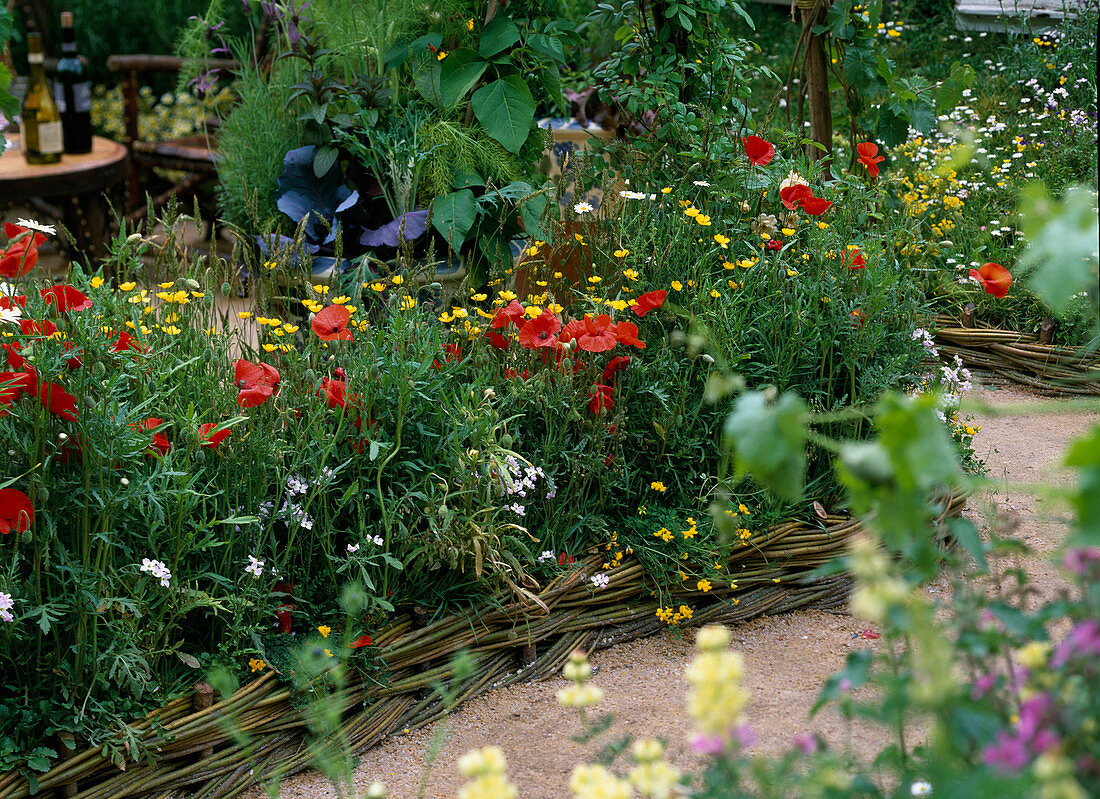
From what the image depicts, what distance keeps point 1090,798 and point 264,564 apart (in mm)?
1221

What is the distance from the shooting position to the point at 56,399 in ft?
4.32

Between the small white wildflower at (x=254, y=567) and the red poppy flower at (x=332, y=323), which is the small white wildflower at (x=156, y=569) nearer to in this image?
the small white wildflower at (x=254, y=567)

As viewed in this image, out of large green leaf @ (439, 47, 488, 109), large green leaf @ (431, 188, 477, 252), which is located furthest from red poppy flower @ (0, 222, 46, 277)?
large green leaf @ (439, 47, 488, 109)

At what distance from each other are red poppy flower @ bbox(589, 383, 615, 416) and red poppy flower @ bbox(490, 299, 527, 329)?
182 mm

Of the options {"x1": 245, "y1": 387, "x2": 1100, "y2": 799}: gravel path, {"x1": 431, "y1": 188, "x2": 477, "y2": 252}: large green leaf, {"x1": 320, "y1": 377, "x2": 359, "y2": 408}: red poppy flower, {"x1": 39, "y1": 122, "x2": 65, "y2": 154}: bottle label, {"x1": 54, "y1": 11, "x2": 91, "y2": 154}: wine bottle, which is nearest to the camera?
{"x1": 245, "y1": 387, "x2": 1100, "y2": 799}: gravel path

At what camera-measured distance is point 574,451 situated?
5.67ft

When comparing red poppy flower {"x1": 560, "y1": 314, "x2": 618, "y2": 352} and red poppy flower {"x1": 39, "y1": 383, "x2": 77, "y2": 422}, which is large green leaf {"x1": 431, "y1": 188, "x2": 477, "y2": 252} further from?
red poppy flower {"x1": 39, "y1": 383, "x2": 77, "y2": 422}

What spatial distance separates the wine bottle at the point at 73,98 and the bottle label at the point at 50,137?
12cm

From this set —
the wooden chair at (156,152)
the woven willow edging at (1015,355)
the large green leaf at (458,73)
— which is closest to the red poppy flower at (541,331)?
the large green leaf at (458,73)

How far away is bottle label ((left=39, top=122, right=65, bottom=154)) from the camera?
3.70 metres

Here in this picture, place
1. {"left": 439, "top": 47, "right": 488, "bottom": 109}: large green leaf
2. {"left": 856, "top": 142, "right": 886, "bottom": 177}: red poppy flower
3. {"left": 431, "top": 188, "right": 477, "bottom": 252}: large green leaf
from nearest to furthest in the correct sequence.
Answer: {"left": 856, "top": 142, "right": 886, "bottom": 177}: red poppy flower < {"left": 431, "top": 188, "right": 477, "bottom": 252}: large green leaf < {"left": 439, "top": 47, "right": 488, "bottom": 109}: large green leaf

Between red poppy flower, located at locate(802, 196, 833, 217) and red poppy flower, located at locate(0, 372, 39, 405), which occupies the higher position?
red poppy flower, located at locate(802, 196, 833, 217)

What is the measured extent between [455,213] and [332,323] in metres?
0.98

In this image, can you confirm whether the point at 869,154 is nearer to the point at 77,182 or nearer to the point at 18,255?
the point at 18,255
